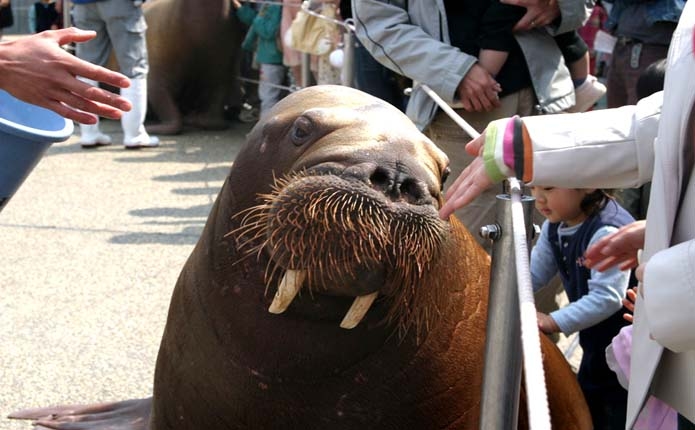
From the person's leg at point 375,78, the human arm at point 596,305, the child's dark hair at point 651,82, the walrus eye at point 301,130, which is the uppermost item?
the walrus eye at point 301,130

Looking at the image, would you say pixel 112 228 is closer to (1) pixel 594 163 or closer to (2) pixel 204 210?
(2) pixel 204 210

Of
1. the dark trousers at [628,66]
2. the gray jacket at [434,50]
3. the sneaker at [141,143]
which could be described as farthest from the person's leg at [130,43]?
the gray jacket at [434,50]

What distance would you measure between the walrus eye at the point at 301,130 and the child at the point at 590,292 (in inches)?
47.2

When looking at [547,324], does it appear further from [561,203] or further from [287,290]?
[287,290]

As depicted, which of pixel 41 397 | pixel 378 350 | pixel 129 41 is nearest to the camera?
pixel 378 350

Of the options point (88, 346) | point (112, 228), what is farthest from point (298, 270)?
point (112, 228)

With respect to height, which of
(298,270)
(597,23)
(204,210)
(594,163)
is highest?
(594,163)

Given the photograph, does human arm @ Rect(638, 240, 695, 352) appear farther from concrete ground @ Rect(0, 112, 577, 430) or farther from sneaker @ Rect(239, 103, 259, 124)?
sneaker @ Rect(239, 103, 259, 124)

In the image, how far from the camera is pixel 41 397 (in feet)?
13.6

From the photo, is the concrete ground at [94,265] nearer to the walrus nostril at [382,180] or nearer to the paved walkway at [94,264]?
the paved walkway at [94,264]

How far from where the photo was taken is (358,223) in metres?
2.15

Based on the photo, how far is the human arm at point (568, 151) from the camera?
2.06 m

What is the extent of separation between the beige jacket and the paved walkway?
8.52 feet

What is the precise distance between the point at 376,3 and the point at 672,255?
268cm
